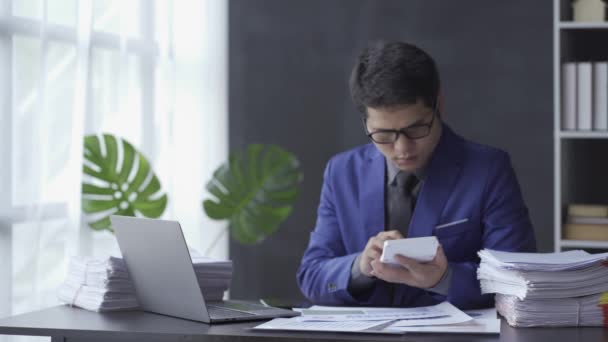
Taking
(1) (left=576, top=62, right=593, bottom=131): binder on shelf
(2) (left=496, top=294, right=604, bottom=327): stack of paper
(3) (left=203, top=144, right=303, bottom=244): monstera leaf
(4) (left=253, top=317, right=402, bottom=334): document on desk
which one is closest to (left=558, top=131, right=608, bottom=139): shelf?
(1) (left=576, top=62, right=593, bottom=131): binder on shelf

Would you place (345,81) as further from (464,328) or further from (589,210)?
(464,328)

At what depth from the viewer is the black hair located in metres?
2.36

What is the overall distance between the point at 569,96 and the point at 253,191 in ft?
4.71

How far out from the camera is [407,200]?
2600 millimetres

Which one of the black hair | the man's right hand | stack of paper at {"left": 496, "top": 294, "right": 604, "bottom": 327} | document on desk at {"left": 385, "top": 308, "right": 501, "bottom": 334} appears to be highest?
the black hair

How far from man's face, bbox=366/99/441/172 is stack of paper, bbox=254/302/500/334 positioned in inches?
18.9

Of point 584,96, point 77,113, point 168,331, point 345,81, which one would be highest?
point 345,81

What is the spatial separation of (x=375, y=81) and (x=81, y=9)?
142 centimetres

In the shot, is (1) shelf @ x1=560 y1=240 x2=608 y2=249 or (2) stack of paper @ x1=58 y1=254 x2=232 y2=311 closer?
(2) stack of paper @ x1=58 y1=254 x2=232 y2=311

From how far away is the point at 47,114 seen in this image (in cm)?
307

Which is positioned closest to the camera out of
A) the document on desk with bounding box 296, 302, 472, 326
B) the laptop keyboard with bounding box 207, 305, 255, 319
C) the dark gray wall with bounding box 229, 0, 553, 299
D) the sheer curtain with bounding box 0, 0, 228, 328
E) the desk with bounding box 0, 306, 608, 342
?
the desk with bounding box 0, 306, 608, 342

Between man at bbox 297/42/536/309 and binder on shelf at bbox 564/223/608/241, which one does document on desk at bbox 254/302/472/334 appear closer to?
man at bbox 297/42/536/309

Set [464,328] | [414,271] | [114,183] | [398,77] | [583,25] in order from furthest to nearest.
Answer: [583,25] < [114,183] < [398,77] < [414,271] < [464,328]

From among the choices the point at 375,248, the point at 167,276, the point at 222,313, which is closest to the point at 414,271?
the point at 375,248
